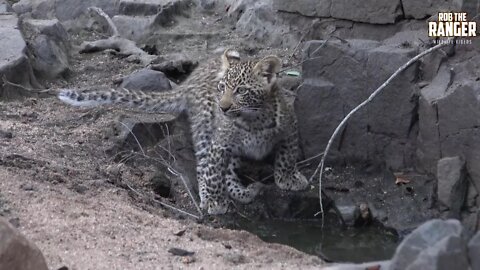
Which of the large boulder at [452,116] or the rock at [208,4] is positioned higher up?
the rock at [208,4]

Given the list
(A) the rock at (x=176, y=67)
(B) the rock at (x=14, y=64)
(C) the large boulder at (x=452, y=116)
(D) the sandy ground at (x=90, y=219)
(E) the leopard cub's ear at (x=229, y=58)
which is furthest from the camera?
(A) the rock at (x=176, y=67)

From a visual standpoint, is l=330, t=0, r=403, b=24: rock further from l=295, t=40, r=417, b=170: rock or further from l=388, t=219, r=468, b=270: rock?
l=388, t=219, r=468, b=270: rock

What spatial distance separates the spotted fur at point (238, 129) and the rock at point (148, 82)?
0.95 meters

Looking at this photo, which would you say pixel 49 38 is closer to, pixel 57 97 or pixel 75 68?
pixel 75 68

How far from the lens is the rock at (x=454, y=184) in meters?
8.52

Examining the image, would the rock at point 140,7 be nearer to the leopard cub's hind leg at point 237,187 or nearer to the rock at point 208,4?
the rock at point 208,4

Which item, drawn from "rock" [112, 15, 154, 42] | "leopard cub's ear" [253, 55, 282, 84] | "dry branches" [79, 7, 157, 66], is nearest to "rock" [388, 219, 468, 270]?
"leopard cub's ear" [253, 55, 282, 84]

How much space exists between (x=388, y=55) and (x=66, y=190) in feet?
10.5

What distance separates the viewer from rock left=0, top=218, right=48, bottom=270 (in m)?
5.35

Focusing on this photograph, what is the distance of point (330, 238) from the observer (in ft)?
28.2

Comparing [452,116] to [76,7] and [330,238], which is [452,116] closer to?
[330,238]

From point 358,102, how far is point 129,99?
2284 millimetres

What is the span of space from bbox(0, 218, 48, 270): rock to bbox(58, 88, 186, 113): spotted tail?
450 cm

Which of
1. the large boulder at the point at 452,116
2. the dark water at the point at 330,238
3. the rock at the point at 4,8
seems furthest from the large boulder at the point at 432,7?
the rock at the point at 4,8
